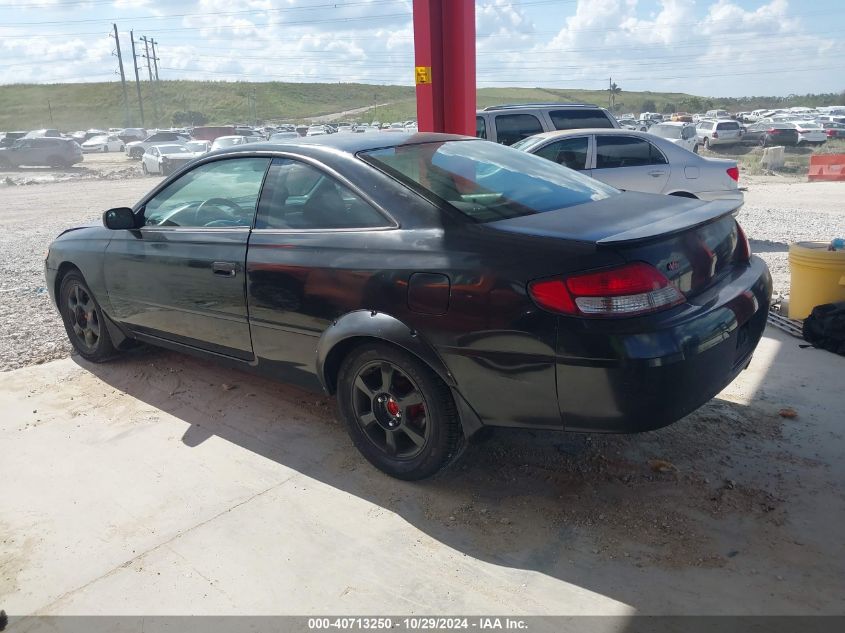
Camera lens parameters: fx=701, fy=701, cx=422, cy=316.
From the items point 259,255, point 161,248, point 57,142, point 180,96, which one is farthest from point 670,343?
point 180,96

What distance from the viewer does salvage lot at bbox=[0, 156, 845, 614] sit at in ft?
8.75

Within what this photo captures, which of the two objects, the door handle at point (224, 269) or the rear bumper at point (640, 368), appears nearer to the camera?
the rear bumper at point (640, 368)

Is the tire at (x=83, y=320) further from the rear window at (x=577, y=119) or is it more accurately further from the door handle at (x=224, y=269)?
the rear window at (x=577, y=119)

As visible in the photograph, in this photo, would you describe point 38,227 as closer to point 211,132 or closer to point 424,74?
point 424,74

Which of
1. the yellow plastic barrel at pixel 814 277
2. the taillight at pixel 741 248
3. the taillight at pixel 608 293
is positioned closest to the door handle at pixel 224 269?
the taillight at pixel 608 293

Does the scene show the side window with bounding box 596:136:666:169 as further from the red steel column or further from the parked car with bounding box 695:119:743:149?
the parked car with bounding box 695:119:743:149

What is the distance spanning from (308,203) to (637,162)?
658 centimetres

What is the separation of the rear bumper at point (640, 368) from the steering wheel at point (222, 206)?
2.17m

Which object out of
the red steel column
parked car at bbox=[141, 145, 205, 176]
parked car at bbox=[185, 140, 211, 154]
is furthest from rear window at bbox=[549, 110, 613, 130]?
parked car at bbox=[185, 140, 211, 154]

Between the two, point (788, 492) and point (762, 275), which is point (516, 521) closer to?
point (788, 492)

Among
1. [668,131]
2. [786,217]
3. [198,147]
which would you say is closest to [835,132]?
[668,131]

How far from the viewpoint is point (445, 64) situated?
22.6 ft

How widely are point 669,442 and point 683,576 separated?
44.3 inches

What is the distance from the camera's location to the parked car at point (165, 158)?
27.7 meters
